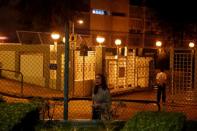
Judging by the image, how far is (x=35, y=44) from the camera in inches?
1004

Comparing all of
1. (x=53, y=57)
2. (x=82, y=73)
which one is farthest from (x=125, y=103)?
(x=53, y=57)

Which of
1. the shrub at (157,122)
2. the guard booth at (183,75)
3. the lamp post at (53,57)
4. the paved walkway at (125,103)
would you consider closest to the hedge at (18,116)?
the shrub at (157,122)

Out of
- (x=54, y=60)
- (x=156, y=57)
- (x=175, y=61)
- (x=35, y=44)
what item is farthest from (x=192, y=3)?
(x=156, y=57)

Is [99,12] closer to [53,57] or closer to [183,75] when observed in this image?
[53,57]

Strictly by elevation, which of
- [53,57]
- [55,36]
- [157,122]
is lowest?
[157,122]

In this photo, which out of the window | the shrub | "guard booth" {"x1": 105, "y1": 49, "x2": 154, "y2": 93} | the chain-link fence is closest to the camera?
the shrub

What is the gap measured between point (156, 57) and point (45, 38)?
6546 millimetres

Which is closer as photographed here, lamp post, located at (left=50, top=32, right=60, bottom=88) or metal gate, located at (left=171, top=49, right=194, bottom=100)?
metal gate, located at (left=171, top=49, right=194, bottom=100)

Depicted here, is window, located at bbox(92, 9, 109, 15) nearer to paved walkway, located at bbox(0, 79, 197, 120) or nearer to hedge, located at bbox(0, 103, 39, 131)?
paved walkway, located at bbox(0, 79, 197, 120)

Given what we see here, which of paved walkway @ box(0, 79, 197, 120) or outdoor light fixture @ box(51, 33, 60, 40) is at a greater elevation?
outdoor light fixture @ box(51, 33, 60, 40)

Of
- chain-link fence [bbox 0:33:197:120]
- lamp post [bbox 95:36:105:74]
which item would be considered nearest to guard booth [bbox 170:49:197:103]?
chain-link fence [bbox 0:33:197:120]

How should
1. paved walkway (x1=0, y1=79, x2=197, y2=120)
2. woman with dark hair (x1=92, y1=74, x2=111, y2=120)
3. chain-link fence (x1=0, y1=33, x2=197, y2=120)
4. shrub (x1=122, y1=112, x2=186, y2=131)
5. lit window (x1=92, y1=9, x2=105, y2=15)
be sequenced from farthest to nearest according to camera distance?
lit window (x1=92, y1=9, x2=105, y2=15), chain-link fence (x1=0, y1=33, x2=197, y2=120), paved walkway (x1=0, y1=79, x2=197, y2=120), woman with dark hair (x1=92, y1=74, x2=111, y2=120), shrub (x1=122, y1=112, x2=186, y2=131)

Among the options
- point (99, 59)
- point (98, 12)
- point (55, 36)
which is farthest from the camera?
point (98, 12)

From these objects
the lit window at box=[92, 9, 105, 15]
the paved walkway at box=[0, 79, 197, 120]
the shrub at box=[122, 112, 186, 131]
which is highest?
the lit window at box=[92, 9, 105, 15]
